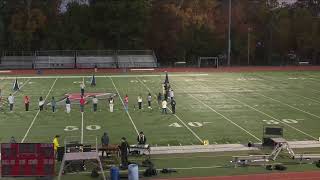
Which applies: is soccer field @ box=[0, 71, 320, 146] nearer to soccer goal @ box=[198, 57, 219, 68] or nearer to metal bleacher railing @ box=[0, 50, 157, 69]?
metal bleacher railing @ box=[0, 50, 157, 69]

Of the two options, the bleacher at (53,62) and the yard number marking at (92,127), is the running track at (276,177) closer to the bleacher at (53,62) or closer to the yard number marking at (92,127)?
the yard number marking at (92,127)

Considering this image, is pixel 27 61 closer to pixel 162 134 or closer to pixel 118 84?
pixel 118 84

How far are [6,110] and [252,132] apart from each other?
1462 centimetres

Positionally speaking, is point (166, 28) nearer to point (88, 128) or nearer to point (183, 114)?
point (183, 114)

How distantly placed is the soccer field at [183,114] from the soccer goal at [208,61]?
20643mm

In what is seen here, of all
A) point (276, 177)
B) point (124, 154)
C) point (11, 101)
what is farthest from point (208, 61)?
point (276, 177)

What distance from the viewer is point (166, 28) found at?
2766 inches

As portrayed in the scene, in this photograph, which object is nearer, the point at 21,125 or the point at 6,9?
the point at 21,125

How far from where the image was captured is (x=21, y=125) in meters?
26.2

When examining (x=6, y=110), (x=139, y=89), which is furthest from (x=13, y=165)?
(x=139, y=89)

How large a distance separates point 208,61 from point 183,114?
1649 inches

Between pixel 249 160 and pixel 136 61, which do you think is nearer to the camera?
pixel 249 160

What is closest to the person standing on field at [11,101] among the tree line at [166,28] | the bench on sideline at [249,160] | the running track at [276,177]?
the bench on sideline at [249,160]

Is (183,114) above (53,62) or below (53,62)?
below
